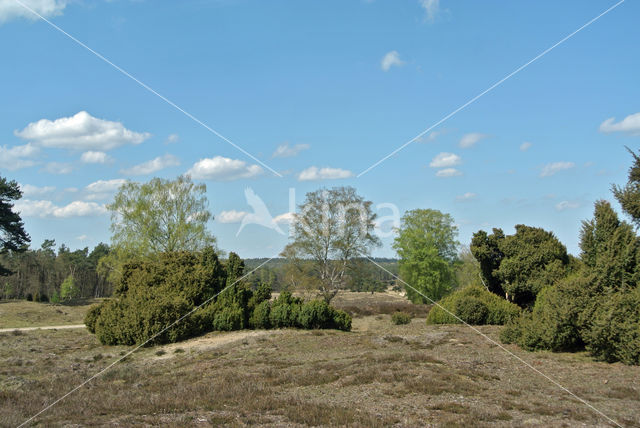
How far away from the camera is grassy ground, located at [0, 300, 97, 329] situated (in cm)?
3719

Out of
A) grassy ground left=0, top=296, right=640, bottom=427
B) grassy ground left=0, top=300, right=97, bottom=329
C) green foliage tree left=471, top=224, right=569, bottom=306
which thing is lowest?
grassy ground left=0, top=296, right=640, bottom=427

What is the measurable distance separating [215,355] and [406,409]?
9812 mm

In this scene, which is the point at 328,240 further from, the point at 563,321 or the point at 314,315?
the point at 563,321

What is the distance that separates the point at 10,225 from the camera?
156ft

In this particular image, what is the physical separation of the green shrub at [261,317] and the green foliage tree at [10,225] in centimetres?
3587

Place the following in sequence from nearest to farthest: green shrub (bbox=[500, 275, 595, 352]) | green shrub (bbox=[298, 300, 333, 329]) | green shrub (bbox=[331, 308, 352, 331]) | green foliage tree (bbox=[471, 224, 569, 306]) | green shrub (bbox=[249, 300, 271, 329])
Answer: green shrub (bbox=[500, 275, 595, 352]) < green shrub (bbox=[298, 300, 333, 329]) < green shrub (bbox=[249, 300, 271, 329]) < green shrub (bbox=[331, 308, 352, 331]) < green foliage tree (bbox=[471, 224, 569, 306])

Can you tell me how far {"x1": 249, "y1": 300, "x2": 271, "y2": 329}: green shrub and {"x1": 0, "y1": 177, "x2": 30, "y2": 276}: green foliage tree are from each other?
35.9m

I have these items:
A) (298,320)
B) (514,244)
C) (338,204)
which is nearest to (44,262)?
(338,204)

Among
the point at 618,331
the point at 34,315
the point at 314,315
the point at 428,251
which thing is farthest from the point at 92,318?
the point at 428,251

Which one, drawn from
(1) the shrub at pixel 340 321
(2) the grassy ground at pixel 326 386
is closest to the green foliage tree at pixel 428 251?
(1) the shrub at pixel 340 321

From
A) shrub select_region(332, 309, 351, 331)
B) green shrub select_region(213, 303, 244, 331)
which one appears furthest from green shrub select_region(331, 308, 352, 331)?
green shrub select_region(213, 303, 244, 331)

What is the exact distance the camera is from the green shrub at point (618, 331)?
13.7 meters

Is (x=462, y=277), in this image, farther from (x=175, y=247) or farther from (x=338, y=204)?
(x=175, y=247)

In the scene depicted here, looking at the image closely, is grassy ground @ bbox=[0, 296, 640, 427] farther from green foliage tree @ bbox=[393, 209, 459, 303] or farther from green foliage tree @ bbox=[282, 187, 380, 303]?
green foliage tree @ bbox=[393, 209, 459, 303]
